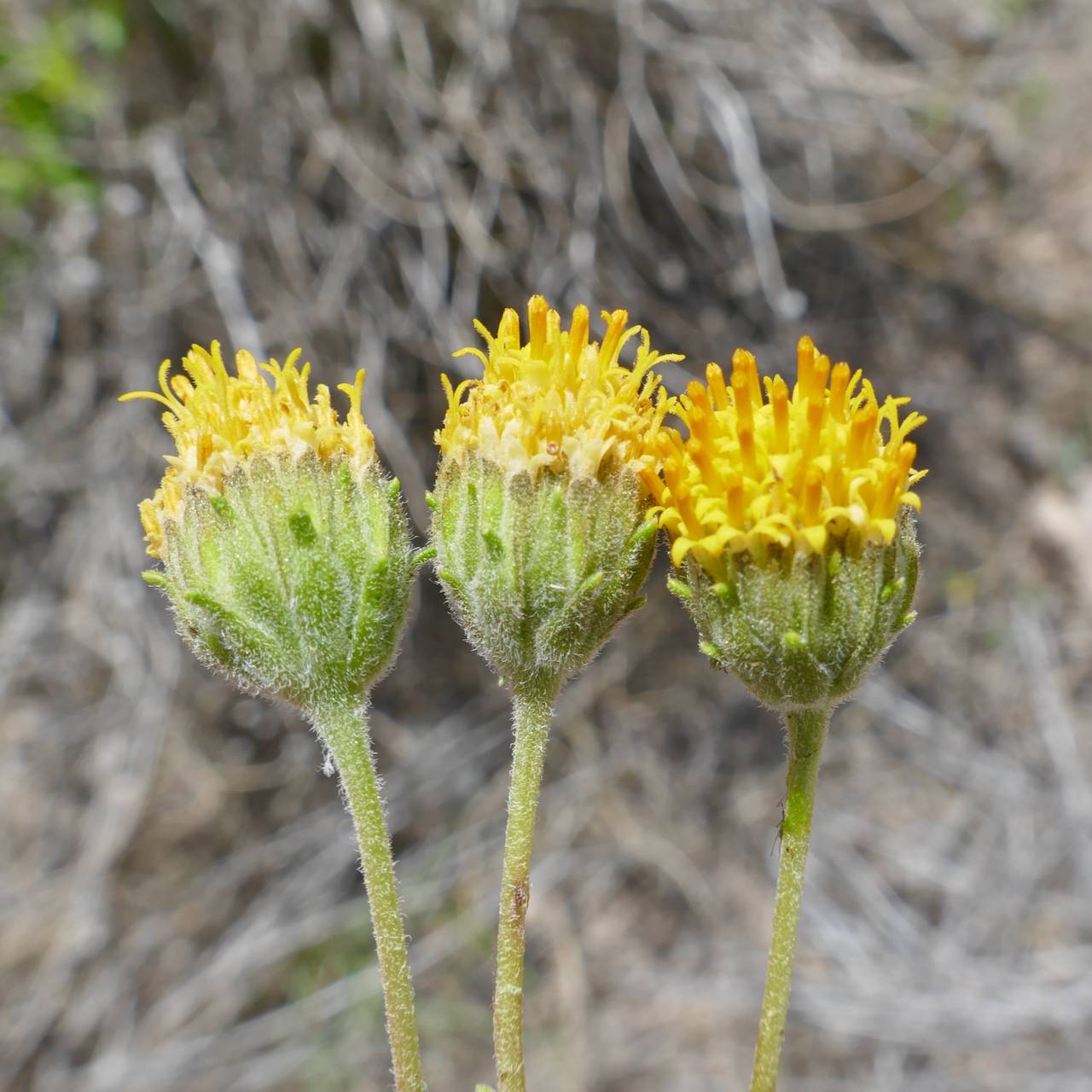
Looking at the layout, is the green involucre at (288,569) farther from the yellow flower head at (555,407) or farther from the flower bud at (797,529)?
the flower bud at (797,529)

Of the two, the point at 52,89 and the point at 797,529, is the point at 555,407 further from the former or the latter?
the point at 52,89

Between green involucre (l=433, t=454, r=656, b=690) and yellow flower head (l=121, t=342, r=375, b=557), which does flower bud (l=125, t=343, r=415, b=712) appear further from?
green involucre (l=433, t=454, r=656, b=690)

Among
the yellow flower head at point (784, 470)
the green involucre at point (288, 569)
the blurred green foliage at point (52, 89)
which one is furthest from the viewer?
the blurred green foliage at point (52, 89)

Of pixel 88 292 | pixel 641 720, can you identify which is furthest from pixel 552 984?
pixel 88 292

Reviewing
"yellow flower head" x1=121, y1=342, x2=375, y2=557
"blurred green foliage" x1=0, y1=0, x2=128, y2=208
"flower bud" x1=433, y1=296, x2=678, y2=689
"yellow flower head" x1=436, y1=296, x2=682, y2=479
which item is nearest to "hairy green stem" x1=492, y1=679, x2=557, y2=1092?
"flower bud" x1=433, y1=296, x2=678, y2=689

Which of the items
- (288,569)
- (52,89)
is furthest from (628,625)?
(288,569)

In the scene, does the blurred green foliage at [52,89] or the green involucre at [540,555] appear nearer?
the green involucre at [540,555]

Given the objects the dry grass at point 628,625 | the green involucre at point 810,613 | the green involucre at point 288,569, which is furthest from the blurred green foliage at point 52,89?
the green involucre at point 810,613
